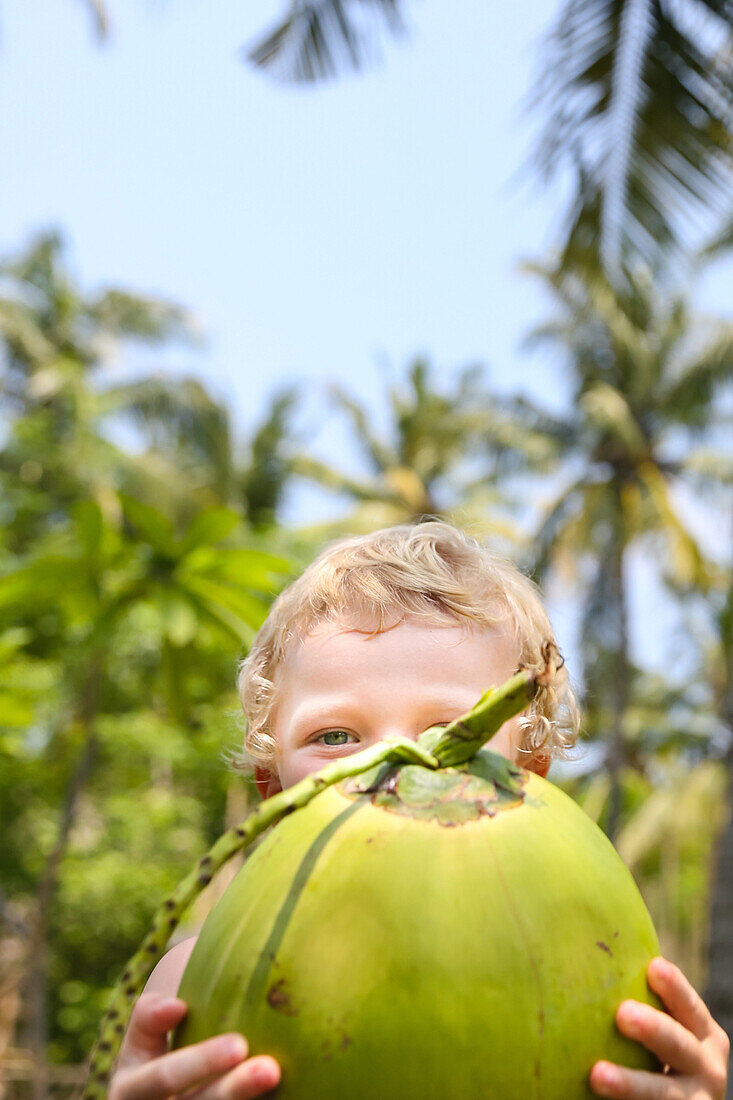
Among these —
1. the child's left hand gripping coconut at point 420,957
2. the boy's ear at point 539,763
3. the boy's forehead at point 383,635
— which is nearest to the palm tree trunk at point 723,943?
the boy's ear at point 539,763

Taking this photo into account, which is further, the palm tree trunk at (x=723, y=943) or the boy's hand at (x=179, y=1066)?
the palm tree trunk at (x=723, y=943)

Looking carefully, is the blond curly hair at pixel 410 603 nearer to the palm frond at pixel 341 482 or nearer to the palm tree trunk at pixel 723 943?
the palm tree trunk at pixel 723 943

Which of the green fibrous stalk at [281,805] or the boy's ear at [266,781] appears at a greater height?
the boy's ear at [266,781]

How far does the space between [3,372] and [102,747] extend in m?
9.23

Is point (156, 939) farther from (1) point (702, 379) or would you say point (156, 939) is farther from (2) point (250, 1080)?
(1) point (702, 379)

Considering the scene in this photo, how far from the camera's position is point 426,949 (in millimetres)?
765

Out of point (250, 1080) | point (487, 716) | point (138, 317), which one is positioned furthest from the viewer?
point (138, 317)

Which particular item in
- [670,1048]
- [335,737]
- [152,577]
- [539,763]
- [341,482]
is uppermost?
[341,482]

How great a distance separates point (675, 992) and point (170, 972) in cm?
62

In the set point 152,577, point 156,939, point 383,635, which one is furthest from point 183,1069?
point 152,577

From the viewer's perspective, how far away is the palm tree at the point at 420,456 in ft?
59.6

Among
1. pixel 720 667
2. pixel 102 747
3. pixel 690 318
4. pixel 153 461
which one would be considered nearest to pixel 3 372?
pixel 153 461

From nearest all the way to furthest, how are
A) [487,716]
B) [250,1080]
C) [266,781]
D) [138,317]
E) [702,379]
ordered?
1. [250,1080]
2. [487,716]
3. [266,781]
4. [702,379]
5. [138,317]

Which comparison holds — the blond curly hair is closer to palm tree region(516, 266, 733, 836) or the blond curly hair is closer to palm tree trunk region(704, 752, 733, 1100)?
palm tree trunk region(704, 752, 733, 1100)
